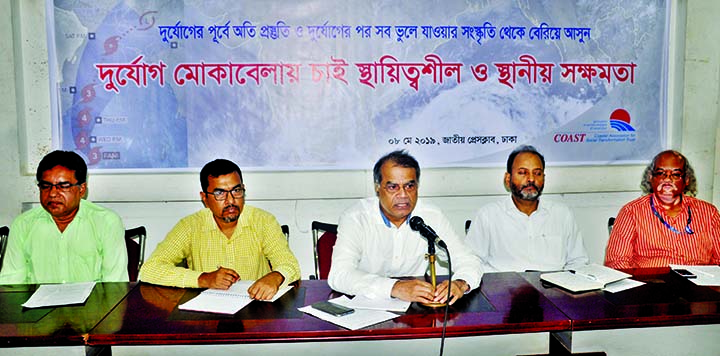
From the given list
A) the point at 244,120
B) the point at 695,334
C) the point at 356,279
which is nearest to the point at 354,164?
the point at 244,120

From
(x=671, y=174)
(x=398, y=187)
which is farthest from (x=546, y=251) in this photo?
(x=398, y=187)

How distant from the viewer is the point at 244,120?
4.20m

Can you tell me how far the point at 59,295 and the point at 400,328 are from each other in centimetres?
144

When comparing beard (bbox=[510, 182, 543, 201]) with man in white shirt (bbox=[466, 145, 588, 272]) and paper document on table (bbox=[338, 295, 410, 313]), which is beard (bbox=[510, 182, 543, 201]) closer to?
man in white shirt (bbox=[466, 145, 588, 272])

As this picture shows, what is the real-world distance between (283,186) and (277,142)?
318mm

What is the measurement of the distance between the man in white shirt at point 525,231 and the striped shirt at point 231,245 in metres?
1.24

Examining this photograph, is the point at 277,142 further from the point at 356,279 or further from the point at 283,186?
the point at 356,279

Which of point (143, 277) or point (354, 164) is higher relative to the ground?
point (354, 164)

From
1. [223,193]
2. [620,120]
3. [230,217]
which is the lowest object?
[230,217]

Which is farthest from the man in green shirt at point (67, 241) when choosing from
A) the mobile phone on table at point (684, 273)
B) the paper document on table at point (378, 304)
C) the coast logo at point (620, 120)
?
the coast logo at point (620, 120)

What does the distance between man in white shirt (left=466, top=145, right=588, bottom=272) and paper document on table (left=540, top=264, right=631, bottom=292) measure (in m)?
0.70

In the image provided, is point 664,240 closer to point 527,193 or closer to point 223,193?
point 527,193

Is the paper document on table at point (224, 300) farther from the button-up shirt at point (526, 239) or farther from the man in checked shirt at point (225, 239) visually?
the button-up shirt at point (526, 239)

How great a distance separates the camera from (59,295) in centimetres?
246
